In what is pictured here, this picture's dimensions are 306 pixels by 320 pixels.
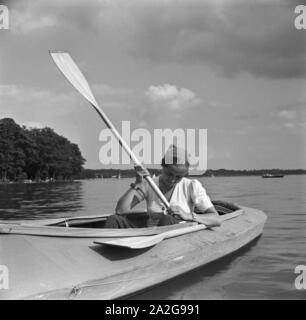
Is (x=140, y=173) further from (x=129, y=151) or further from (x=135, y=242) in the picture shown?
(x=135, y=242)

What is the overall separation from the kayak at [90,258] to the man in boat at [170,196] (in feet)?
0.59

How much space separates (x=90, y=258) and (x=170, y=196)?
1.45 metres

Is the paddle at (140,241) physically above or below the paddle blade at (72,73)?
below

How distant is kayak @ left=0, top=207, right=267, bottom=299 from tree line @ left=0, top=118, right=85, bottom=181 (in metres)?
58.7

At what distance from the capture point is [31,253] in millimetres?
4355

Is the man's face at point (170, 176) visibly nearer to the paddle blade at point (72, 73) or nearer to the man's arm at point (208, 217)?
the man's arm at point (208, 217)

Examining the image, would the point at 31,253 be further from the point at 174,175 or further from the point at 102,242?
the point at 174,175

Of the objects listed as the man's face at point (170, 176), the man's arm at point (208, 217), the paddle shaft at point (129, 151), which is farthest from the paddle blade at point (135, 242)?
the man's arm at point (208, 217)

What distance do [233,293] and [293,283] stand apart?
0.80 metres

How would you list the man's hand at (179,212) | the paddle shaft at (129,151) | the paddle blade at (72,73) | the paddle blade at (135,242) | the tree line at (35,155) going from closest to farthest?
the paddle blade at (135,242)
the paddle shaft at (129,151)
the man's hand at (179,212)
the paddle blade at (72,73)
the tree line at (35,155)

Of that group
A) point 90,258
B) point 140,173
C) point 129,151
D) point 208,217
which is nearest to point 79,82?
point 129,151

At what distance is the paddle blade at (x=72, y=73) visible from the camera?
5930mm

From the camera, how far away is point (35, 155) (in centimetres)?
6812
